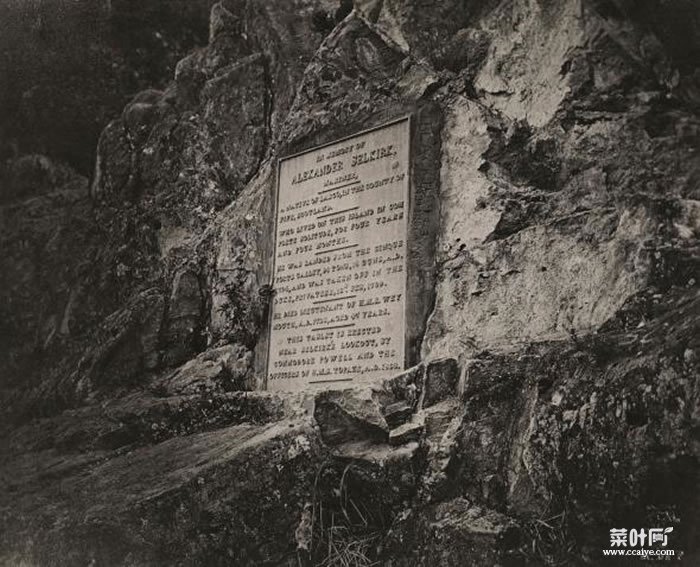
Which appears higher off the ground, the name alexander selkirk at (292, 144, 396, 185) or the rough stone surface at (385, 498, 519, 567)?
the name alexander selkirk at (292, 144, 396, 185)

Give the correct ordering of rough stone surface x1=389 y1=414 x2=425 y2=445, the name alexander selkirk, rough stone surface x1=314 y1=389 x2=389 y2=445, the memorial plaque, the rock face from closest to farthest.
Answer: the rock face → rough stone surface x1=389 y1=414 x2=425 y2=445 → rough stone surface x1=314 y1=389 x2=389 y2=445 → the memorial plaque → the name alexander selkirk

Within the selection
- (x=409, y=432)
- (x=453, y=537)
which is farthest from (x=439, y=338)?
(x=453, y=537)

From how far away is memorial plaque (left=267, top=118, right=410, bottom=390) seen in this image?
5.85m

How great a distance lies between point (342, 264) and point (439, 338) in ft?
A: 3.47

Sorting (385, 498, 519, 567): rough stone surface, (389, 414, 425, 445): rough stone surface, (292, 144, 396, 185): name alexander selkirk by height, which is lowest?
(385, 498, 519, 567): rough stone surface

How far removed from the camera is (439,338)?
5.48m

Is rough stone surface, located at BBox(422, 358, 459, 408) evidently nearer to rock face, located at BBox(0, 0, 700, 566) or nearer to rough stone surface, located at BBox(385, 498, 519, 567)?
rock face, located at BBox(0, 0, 700, 566)

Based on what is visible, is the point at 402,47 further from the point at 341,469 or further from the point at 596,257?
the point at 341,469

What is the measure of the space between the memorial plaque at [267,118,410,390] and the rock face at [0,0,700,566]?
0.18 metres

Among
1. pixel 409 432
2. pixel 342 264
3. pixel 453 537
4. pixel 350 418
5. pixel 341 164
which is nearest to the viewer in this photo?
pixel 453 537

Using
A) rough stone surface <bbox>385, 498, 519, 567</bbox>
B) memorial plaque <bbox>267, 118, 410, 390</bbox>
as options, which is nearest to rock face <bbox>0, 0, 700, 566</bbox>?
rough stone surface <bbox>385, 498, 519, 567</bbox>

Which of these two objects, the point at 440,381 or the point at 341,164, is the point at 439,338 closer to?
the point at 440,381

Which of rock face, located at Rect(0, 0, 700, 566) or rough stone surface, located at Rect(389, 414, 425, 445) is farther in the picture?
rough stone surface, located at Rect(389, 414, 425, 445)

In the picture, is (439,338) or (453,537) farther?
(439,338)
